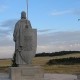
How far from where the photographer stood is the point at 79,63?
40.2 meters

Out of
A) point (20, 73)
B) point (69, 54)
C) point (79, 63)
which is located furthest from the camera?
point (69, 54)

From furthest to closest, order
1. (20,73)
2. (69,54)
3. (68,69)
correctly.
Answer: (69,54) → (68,69) → (20,73)

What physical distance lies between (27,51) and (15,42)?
2.98 ft

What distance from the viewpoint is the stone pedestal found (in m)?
23.2

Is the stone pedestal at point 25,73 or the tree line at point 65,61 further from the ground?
A: the stone pedestal at point 25,73

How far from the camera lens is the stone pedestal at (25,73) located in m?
23.2

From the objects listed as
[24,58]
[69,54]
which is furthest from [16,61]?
[69,54]

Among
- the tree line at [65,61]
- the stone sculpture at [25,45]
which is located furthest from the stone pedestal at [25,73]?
the tree line at [65,61]

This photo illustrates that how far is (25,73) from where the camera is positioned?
23234 millimetres

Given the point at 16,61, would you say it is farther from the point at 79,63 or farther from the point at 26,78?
the point at 79,63

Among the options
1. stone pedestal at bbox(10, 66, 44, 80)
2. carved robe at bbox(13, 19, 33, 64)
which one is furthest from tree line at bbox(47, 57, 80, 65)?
stone pedestal at bbox(10, 66, 44, 80)

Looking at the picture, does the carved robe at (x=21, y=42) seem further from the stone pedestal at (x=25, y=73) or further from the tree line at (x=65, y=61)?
the tree line at (x=65, y=61)

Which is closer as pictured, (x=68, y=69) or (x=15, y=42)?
(x=15, y=42)

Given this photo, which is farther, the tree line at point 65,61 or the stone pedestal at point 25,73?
the tree line at point 65,61
